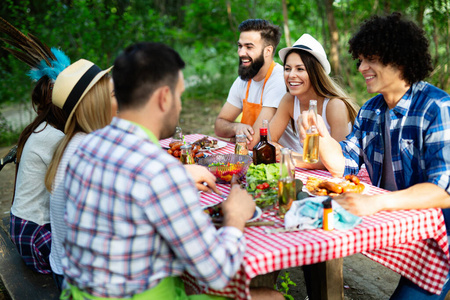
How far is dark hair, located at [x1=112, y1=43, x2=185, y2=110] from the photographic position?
1.62m

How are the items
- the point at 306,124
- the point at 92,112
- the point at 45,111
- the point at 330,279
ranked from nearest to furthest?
the point at 330,279 → the point at 92,112 → the point at 306,124 → the point at 45,111

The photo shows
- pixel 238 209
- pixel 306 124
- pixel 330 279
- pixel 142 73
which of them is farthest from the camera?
pixel 306 124

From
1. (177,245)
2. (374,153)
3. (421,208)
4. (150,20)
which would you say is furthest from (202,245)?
(150,20)

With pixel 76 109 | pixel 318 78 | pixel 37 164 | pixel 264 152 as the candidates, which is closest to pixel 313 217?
pixel 264 152

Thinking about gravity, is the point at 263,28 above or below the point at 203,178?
above

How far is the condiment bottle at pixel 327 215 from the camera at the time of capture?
1872mm

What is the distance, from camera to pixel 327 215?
188 centimetres

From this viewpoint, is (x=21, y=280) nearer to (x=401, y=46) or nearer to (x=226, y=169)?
(x=226, y=169)

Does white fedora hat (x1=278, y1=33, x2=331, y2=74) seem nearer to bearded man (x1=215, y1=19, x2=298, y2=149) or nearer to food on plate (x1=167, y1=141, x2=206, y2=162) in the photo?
bearded man (x1=215, y1=19, x2=298, y2=149)

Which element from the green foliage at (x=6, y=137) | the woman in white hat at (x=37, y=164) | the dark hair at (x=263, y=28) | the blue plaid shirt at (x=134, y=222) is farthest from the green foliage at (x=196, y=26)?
the blue plaid shirt at (x=134, y=222)

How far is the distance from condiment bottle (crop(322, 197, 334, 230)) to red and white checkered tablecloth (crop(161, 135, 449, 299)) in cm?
3

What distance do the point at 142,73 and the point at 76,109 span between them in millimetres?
922

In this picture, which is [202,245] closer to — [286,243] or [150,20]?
[286,243]

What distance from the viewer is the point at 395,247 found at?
2176mm
